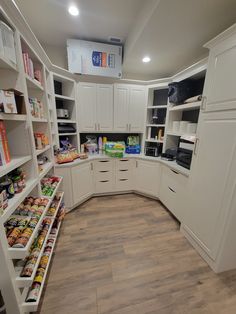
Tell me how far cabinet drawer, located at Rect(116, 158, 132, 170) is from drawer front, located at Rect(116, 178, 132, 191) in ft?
0.83

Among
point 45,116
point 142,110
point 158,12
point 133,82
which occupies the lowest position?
point 45,116

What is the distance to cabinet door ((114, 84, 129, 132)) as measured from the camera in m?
2.59

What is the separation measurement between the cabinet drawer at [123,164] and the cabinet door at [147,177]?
0.52ft

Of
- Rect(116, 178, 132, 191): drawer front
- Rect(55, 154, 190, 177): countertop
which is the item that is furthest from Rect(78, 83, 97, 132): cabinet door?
Rect(116, 178, 132, 191): drawer front

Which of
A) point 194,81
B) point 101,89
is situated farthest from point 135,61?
point 194,81

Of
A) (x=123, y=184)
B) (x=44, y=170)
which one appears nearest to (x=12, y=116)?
(x=44, y=170)

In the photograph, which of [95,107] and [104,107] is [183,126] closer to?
[104,107]

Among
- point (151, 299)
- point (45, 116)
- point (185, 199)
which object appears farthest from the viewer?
point (185, 199)

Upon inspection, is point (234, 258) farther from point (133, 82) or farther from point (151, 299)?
point (133, 82)

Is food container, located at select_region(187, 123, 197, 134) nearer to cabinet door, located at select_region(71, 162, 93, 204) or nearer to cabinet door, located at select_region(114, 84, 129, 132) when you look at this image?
cabinet door, located at select_region(114, 84, 129, 132)

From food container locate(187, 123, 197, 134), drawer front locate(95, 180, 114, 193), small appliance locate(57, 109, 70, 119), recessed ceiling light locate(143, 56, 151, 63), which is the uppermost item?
recessed ceiling light locate(143, 56, 151, 63)

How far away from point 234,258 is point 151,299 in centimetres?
97

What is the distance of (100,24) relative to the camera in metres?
1.79

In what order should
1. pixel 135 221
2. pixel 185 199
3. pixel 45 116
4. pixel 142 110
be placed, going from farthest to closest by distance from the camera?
pixel 142 110
pixel 135 221
pixel 185 199
pixel 45 116
